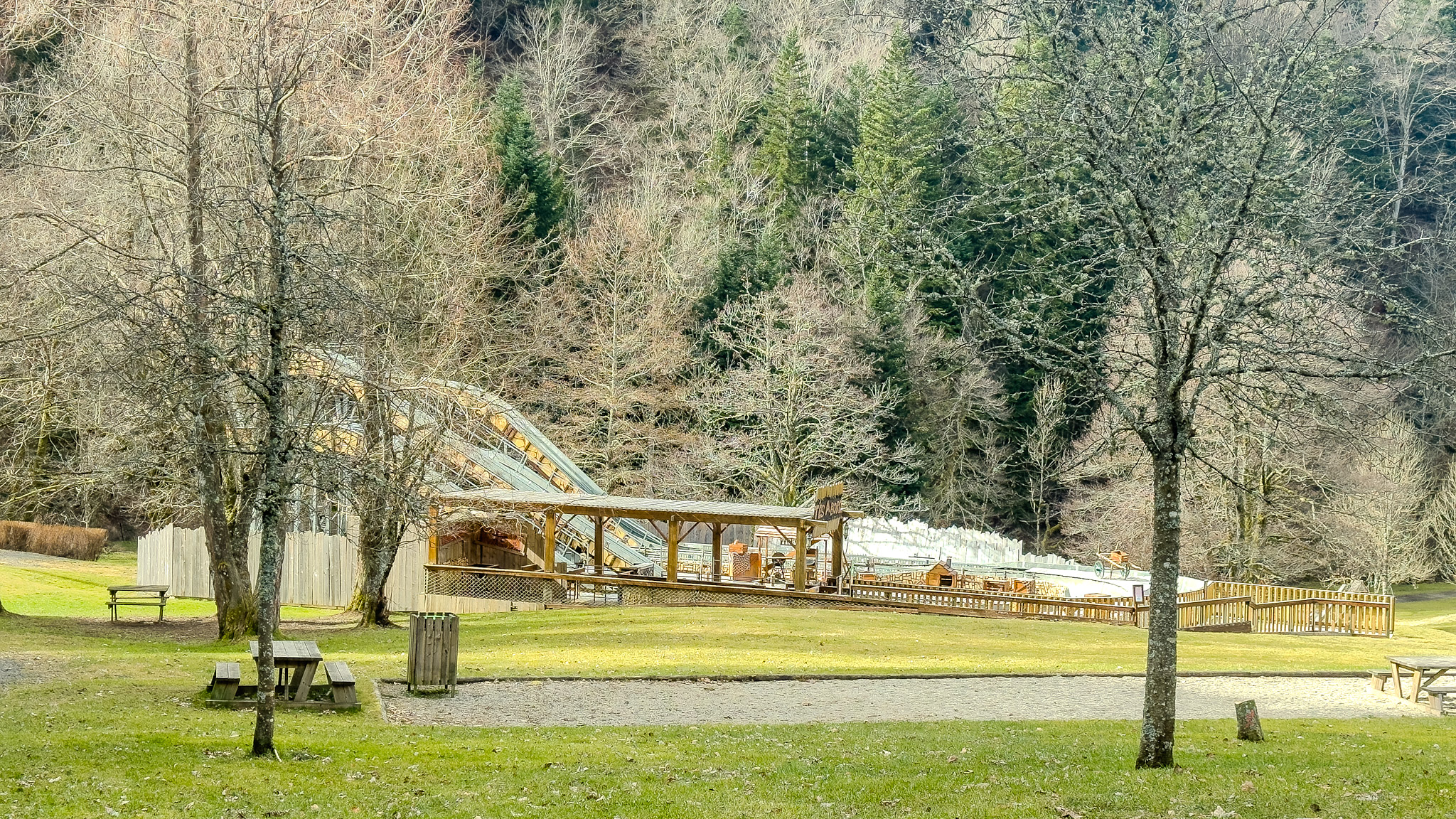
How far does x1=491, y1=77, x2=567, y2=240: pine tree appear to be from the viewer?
50.2 metres

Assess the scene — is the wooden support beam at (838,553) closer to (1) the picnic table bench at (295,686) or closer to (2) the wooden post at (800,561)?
(2) the wooden post at (800,561)

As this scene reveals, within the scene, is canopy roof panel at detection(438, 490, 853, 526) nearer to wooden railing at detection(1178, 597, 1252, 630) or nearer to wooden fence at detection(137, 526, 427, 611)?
wooden fence at detection(137, 526, 427, 611)

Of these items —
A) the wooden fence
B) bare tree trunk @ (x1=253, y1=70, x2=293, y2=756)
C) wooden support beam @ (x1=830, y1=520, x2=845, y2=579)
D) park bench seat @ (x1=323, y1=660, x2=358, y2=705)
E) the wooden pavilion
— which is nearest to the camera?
bare tree trunk @ (x1=253, y1=70, x2=293, y2=756)

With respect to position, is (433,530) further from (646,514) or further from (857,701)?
(857,701)

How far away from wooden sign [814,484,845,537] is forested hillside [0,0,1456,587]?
7.28m

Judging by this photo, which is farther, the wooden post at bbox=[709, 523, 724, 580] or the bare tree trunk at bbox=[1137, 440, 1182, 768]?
the wooden post at bbox=[709, 523, 724, 580]

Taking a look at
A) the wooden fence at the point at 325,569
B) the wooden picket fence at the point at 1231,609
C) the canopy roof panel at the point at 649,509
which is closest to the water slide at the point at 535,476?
the canopy roof panel at the point at 649,509

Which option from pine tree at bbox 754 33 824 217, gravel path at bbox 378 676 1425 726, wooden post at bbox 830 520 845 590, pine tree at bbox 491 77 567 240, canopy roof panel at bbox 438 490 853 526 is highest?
pine tree at bbox 754 33 824 217

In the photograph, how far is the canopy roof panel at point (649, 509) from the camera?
105 ft

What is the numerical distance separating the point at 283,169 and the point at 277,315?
223cm

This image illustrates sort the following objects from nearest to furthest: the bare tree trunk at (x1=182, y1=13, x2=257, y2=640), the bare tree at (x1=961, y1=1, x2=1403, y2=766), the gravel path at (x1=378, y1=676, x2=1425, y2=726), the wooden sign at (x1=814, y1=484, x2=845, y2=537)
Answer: the bare tree at (x1=961, y1=1, x2=1403, y2=766)
the gravel path at (x1=378, y1=676, x2=1425, y2=726)
the bare tree trunk at (x1=182, y1=13, x2=257, y2=640)
the wooden sign at (x1=814, y1=484, x2=845, y2=537)

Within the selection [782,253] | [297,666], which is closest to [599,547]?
[297,666]

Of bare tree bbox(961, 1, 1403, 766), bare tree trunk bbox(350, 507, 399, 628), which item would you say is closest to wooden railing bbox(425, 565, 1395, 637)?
bare tree trunk bbox(350, 507, 399, 628)

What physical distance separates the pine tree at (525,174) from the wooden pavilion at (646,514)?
18213 millimetres
